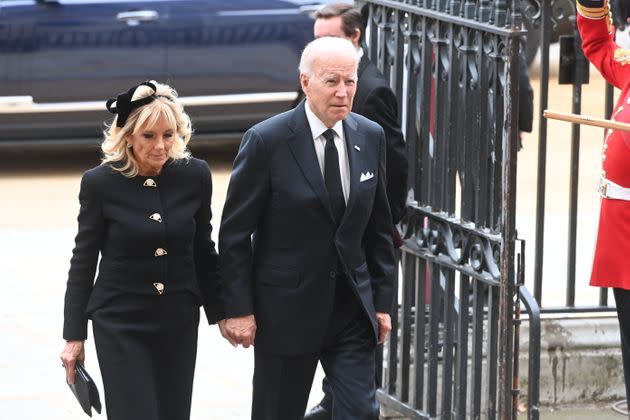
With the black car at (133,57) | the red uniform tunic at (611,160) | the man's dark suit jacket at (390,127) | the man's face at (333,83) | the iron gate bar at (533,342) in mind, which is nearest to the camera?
the man's face at (333,83)

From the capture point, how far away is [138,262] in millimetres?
4844

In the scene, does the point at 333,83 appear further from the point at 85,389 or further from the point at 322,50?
the point at 85,389

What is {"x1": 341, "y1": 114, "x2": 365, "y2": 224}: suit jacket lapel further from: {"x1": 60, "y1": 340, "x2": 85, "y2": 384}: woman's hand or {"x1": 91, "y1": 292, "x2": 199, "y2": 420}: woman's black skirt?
{"x1": 60, "y1": 340, "x2": 85, "y2": 384}: woman's hand

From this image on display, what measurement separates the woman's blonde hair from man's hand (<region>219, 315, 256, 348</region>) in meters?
0.54

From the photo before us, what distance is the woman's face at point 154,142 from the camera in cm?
479

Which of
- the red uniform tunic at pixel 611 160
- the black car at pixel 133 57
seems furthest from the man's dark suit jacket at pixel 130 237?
the black car at pixel 133 57

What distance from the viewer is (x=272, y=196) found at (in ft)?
16.0

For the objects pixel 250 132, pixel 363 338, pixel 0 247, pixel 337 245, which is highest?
pixel 250 132

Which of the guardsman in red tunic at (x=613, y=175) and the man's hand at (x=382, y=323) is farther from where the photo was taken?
the guardsman in red tunic at (x=613, y=175)

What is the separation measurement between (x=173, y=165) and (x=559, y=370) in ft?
8.56

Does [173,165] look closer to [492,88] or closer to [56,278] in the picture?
[492,88]

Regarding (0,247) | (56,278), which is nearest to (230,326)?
(56,278)

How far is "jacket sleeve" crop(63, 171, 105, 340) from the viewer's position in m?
4.82

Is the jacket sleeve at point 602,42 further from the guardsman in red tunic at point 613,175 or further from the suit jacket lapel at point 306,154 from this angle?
the suit jacket lapel at point 306,154
